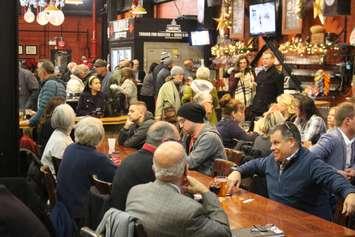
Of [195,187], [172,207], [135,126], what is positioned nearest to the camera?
[172,207]

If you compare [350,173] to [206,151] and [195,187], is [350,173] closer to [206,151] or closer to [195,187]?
[206,151]

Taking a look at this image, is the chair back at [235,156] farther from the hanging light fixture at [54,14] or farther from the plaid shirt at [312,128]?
the hanging light fixture at [54,14]

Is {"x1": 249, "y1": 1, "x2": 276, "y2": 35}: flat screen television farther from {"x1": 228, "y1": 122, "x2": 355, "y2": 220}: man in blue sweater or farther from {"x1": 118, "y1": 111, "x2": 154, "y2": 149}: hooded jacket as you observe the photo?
{"x1": 228, "y1": 122, "x2": 355, "y2": 220}: man in blue sweater

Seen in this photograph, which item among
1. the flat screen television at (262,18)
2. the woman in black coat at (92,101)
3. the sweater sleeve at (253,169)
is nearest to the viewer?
the sweater sleeve at (253,169)

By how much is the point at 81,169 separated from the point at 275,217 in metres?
1.69

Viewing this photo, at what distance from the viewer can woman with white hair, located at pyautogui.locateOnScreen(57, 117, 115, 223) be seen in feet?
15.4

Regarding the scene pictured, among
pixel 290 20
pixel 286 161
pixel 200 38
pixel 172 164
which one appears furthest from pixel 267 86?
pixel 172 164

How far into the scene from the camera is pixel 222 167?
16.0 feet

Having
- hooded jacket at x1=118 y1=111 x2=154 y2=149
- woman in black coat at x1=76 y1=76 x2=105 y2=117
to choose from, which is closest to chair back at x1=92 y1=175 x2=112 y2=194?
hooded jacket at x1=118 y1=111 x2=154 y2=149

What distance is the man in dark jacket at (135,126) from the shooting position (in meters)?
6.60

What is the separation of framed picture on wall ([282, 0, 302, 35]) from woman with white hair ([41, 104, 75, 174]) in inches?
243

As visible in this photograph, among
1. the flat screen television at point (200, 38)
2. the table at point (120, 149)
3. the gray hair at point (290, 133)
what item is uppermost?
the flat screen television at point (200, 38)

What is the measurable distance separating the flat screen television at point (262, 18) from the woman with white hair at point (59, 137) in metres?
6.65

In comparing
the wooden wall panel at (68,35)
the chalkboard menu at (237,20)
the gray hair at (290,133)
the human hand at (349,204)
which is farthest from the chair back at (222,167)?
the wooden wall panel at (68,35)
